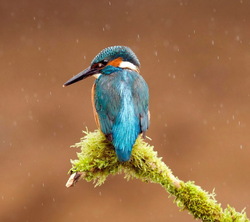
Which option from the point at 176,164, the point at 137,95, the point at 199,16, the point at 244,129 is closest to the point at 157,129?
the point at 176,164

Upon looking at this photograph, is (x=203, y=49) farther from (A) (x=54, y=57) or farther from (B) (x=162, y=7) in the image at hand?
(A) (x=54, y=57)

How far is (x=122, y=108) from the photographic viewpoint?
1.10 m

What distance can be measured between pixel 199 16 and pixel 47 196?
1.68 meters

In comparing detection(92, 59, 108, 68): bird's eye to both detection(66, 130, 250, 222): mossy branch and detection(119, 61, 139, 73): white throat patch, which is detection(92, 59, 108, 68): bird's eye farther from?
detection(66, 130, 250, 222): mossy branch

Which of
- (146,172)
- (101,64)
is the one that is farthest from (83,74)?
(146,172)

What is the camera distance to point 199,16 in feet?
12.6

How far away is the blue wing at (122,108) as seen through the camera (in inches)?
42.7

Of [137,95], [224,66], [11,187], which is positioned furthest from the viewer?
[224,66]

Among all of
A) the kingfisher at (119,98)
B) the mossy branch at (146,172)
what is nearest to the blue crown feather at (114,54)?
the kingfisher at (119,98)

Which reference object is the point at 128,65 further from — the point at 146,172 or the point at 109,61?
the point at 146,172

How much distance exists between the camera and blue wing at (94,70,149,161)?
1.08m

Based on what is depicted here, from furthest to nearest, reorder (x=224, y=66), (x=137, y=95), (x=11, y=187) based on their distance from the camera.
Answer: (x=224, y=66) → (x=11, y=187) → (x=137, y=95)

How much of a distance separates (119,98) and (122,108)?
23 mm

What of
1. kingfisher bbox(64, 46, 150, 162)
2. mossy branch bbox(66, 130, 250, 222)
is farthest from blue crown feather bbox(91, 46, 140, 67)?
mossy branch bbox(66, 130, 250, 222)
